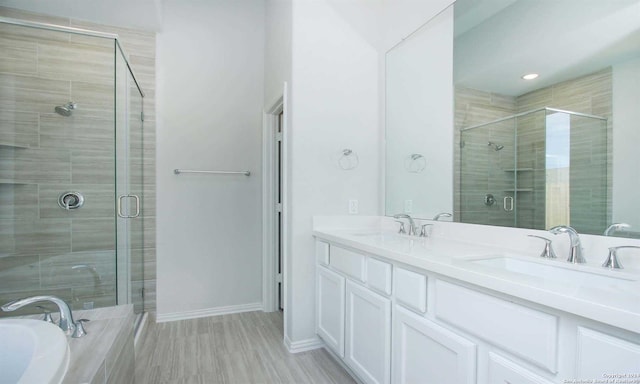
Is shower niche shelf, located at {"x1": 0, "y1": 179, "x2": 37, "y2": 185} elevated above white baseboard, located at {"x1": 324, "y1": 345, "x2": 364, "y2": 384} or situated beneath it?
elevated above

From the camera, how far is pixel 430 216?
2064 mm

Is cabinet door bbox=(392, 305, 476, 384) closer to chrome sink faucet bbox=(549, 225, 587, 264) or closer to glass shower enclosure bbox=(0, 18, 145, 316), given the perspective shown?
chrome sink faucet bbox=(549, 225, 587, 264)

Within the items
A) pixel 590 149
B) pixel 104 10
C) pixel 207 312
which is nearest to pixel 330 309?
pixel 207 312

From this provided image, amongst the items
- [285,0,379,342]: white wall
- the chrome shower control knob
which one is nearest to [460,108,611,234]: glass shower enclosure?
[285,0,379,342]: white wall

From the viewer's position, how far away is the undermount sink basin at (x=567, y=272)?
1034 millimetres

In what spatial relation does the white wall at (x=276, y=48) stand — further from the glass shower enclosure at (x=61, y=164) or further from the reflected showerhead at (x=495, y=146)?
the reflected showerhead at (x=495, y=146)

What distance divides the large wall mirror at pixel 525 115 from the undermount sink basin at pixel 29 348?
180 cm

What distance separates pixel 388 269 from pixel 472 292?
0.47 meters

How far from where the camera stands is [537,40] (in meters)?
1.46

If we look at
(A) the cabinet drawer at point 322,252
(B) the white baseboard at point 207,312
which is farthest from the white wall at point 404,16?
(B) the white baseboard at point 207,312

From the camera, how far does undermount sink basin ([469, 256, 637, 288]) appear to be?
1.03 metres

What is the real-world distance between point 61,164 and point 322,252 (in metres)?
1.83

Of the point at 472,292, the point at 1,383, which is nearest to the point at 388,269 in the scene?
the point at 472,292

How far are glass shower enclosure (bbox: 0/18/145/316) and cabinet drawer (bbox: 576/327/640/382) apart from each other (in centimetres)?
240
